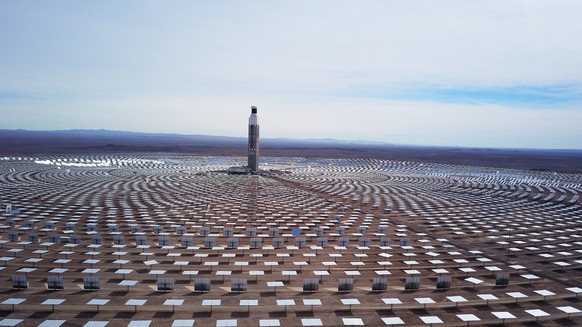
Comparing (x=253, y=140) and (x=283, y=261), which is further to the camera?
(x=253, y=140)

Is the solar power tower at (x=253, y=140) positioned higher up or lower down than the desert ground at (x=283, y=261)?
higher up

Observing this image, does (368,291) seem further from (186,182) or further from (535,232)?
(186,182)

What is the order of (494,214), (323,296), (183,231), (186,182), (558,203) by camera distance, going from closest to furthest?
1. (323,296)
2. (183,231)
3. (494,214)
4. (558,203)
5. (186,182)

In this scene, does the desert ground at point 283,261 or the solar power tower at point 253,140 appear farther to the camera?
the solar power tower at point 253,140

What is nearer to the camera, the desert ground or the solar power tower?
the desert ground

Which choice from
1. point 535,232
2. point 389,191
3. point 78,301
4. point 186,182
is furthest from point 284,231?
point 186,182

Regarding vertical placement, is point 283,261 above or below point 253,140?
below

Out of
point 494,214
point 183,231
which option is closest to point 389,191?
point 494,214

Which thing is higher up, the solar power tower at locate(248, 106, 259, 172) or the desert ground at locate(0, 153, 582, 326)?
the solar power tower at locate(248, 106, 259, 172)

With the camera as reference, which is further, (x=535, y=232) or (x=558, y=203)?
(x=558, y=203)

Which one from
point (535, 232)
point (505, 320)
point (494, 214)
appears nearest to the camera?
point (505, 320)
